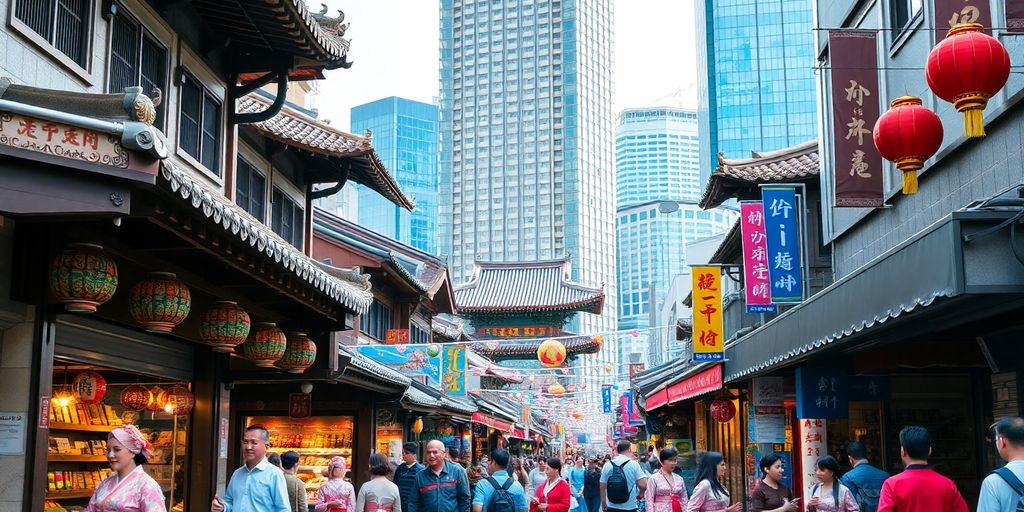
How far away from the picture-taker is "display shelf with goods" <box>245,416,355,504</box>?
66.9 feet

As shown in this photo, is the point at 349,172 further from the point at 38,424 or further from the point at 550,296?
the point at 550,296

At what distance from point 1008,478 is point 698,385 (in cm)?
1508

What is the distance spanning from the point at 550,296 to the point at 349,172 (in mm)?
39043

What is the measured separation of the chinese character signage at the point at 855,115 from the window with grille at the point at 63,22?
849 cm

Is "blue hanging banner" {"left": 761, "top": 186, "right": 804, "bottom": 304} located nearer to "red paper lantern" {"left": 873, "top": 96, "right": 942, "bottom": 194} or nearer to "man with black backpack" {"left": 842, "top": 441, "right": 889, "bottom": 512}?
"man with black backpack" {"left": 842, "top": 441, "right": 889, "bottom": 512}

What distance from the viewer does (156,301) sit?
9.33m

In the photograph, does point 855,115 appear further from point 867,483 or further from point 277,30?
point 277,30

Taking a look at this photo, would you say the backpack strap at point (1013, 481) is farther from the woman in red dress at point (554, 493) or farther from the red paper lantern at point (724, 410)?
the red paper lantern at point (724, 410)

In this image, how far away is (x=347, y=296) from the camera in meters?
13.0

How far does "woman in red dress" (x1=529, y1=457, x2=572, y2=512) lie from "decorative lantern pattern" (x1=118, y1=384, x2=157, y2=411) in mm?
5146

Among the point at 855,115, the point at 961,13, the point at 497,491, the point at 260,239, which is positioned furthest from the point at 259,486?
the point at 855,115

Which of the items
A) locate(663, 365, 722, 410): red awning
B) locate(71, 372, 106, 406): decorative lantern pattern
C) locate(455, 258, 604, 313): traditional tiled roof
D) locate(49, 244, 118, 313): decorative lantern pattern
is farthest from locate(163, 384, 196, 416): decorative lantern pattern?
locate(455, 258, 604, 313): traditional tiled roof

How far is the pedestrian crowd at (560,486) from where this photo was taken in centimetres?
668

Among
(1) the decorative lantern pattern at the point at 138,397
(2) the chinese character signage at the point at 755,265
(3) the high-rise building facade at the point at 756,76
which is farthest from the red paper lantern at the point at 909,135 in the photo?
(3) the high-rise building facade at the point at 756,76
